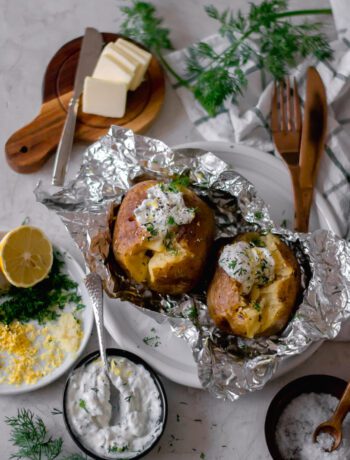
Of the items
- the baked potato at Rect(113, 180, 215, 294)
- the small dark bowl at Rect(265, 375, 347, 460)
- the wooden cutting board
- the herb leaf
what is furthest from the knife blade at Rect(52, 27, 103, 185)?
the small dark bowl at Rect(265, 375, 347, 460)

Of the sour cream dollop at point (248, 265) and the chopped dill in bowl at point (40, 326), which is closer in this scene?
the sour cream dollop at point (248, 265)

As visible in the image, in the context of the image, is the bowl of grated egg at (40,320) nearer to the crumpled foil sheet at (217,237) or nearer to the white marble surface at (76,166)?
the white marble surface at (76,166)

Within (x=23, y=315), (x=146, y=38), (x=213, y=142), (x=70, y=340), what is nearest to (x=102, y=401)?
(x=70, y=340)

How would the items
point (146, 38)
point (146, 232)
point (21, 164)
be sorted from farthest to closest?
point (146, 38) → point (21, 164) → point (146, 232)

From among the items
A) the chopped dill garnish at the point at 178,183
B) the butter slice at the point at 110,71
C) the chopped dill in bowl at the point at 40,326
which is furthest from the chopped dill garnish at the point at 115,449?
the butter slice at the point at 110,71

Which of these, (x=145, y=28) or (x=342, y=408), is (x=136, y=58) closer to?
(x=145, y=28)

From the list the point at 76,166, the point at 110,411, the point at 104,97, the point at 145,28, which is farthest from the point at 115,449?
the point at 145,28

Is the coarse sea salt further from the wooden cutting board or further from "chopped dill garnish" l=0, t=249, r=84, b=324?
the wooden cutting board

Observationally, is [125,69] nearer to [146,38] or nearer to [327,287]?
[146,38]
